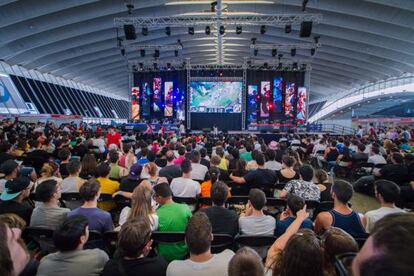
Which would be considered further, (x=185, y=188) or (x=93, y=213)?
(x=185, y=188)

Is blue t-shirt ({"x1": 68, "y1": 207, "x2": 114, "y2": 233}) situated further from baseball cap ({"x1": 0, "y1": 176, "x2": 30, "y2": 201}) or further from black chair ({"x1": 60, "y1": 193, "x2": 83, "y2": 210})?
black chair ({"x1": 60, "y1": 193, "x2": 83, "y2": 210})

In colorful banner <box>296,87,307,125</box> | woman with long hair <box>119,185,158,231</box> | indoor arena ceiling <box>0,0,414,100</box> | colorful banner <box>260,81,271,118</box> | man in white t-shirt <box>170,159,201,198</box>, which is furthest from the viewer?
colorful banner <box>260,81,271,118</box>

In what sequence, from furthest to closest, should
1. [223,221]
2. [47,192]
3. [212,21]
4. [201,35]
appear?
[201,35], [212,21], [47,192], [223,221]

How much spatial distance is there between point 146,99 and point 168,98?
194 cm

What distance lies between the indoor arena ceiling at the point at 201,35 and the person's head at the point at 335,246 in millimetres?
16037

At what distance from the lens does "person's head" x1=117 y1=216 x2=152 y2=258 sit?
219 cm

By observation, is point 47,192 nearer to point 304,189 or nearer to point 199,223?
point 199,223

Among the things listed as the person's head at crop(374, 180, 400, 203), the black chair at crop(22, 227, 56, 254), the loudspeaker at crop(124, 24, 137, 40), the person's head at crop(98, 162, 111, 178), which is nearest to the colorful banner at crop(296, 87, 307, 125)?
the loudspeaker at crop(124, 24, 137, 40)

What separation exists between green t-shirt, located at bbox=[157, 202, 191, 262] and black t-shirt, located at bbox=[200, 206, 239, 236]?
0.34m

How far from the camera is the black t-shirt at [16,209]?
375 centimetres

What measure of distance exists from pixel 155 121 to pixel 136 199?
21.1 meters

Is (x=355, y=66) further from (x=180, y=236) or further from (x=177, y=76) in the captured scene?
(x=180, y=236)

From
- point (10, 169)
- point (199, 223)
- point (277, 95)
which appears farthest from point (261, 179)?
point (277, 95)

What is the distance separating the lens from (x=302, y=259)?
1.64 metres
